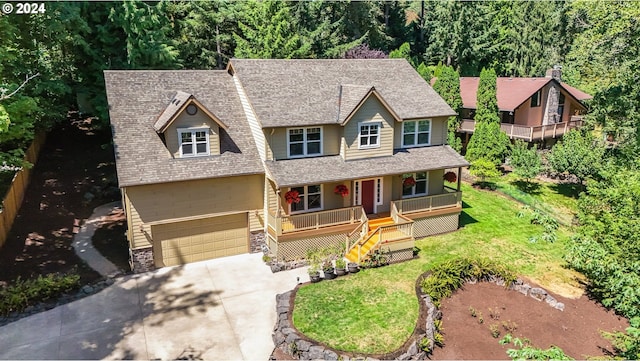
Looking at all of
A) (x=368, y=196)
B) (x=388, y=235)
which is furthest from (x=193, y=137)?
A: (x=388, y=235)

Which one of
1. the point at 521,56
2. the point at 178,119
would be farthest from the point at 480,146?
the point at 521,56

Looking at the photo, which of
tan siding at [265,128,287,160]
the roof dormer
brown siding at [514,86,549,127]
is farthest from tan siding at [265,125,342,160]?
brown siding at [514,86,549,127]

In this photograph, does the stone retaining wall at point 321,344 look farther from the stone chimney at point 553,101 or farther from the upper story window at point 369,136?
the stone chimney at point 553,101

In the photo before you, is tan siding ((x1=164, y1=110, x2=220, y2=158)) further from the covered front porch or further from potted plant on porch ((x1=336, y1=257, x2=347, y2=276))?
potted plant on porch ((x1=336, y1=257, x2=347, y2=276))

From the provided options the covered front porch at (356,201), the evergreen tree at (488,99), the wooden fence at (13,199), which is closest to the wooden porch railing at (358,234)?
the covered front porch at (356,201)

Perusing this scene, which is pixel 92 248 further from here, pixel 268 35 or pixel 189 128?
pixel 268 35
